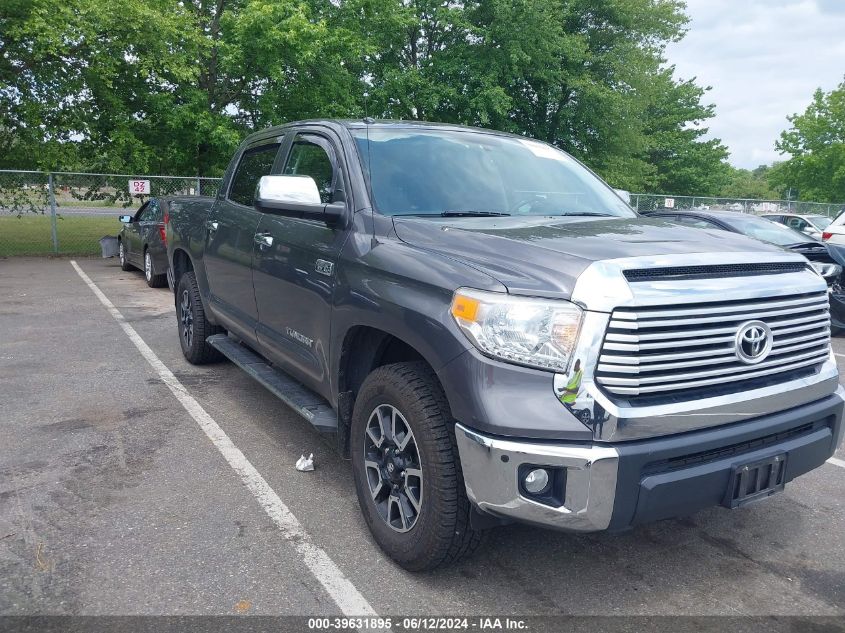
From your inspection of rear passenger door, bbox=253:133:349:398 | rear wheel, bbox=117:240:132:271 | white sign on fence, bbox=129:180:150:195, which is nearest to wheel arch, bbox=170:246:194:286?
rear passenger door, bbox=253:133:349:398

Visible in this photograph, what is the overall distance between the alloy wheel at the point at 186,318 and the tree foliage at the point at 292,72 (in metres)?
11.3

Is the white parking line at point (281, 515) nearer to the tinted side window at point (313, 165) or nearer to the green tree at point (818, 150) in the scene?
the tinted side window at point (313, 165)

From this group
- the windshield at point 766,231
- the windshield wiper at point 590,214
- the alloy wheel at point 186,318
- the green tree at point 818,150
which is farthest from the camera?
the green tree at point 818,150

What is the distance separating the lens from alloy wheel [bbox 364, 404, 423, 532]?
2889 millimetres

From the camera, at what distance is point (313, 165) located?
4090mm

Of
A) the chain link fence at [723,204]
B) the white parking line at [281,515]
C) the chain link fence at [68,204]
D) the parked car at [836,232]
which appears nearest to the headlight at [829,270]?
the parked car at [836,232]

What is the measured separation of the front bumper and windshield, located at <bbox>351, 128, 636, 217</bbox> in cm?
148

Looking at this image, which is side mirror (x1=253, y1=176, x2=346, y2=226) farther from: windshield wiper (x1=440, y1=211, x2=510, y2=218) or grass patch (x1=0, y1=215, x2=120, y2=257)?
grass patch (x1=0, y1=215, x2=120, y2=257)

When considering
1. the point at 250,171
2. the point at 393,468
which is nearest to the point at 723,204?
the point at 250,171

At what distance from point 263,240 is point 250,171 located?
1.06m

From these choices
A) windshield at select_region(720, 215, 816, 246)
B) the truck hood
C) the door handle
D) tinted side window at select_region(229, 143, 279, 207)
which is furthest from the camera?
windshield at select_region(720, 215, 816, 246)

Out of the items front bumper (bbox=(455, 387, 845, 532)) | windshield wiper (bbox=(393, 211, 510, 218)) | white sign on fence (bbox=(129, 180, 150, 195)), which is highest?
windshield wiper (bbox=(393, 211, 510, 218))

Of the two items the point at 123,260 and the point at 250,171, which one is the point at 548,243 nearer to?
the point at 250,171

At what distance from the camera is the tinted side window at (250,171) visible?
4.78 m
